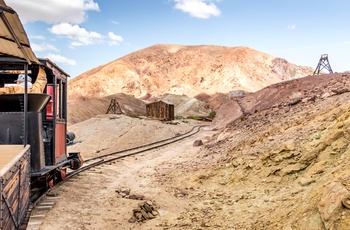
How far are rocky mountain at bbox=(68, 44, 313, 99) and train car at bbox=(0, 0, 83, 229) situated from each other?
71390mm

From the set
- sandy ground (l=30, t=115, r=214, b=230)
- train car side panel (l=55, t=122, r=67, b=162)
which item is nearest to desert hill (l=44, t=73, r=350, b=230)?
sandy ground (l=30, t=115, r=214, b=230)

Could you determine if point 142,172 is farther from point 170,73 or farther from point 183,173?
point 170,73

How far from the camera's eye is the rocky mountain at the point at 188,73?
8494 centimetres

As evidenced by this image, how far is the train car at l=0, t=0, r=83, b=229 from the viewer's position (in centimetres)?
446

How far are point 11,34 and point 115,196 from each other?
203 inches

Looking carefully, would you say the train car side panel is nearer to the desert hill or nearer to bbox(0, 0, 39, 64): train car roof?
the desert hill

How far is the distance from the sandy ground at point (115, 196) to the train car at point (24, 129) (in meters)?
0.71

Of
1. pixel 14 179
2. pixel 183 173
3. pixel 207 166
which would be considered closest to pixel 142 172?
pixel 183 173

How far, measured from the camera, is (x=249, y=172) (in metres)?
8.71

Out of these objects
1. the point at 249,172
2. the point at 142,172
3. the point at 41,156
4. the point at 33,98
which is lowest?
the point at 142,172

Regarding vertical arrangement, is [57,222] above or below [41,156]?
below

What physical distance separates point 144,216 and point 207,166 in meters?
4.10

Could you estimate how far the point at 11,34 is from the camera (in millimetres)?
4898

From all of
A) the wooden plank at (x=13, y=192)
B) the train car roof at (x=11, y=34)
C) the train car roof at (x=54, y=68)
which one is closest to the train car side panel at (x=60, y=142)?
the train car roof at (x=54, y=68)
